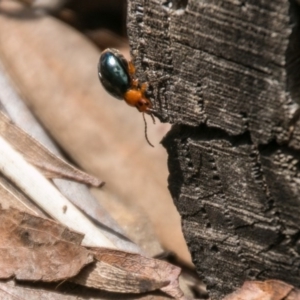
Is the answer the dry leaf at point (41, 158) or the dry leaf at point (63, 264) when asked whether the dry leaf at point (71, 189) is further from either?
the dry leaf at point (63, 264)

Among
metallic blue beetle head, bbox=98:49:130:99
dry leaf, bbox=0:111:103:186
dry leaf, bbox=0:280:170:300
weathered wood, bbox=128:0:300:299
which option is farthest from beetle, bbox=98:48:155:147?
dry leaf, bbox=0:280:170:300

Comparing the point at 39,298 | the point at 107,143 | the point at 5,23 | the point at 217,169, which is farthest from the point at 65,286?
the point at 5,23

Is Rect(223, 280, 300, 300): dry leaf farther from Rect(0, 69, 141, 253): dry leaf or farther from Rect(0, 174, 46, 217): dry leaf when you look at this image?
Rect(0, 174, 46, 217): dry leaf

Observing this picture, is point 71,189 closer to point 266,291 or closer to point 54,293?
point 54,293

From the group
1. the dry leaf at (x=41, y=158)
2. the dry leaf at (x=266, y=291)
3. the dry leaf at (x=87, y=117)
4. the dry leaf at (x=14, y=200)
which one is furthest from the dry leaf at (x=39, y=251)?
the dry leaf at (x=87, y=117)

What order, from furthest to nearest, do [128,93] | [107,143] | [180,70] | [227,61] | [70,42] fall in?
[70,42]
[107,143]
[128,93]
[180,70]
[227,61]

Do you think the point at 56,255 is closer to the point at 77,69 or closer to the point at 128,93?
the point at 128,93

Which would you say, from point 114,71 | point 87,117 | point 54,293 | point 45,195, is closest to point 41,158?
point 45,195
